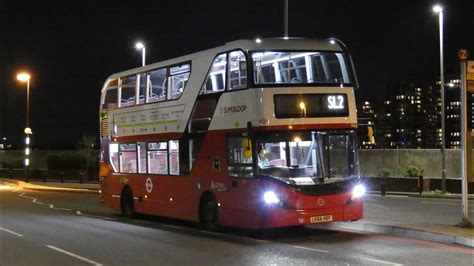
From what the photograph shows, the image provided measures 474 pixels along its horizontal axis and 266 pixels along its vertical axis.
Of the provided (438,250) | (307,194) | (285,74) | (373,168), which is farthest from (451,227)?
(373,168)

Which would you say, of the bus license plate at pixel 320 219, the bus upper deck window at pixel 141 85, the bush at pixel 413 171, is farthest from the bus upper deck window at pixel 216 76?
the bush at pixel 413 171

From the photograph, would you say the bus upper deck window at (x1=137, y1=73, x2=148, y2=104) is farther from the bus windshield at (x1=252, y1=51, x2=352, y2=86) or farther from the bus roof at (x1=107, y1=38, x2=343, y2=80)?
the bus windshield at (x1=252, y1=51, x2=352, y2=86)

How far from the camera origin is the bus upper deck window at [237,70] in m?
14.0

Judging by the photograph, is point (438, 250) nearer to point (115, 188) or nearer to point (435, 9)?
point (115, 188)

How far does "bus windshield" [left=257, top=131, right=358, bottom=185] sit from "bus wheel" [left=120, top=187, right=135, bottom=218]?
7247 millimetres

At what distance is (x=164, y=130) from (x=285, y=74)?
4786mm

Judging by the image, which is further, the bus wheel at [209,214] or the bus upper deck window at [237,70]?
the bus wheel at [209,214]

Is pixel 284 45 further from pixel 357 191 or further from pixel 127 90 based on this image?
pixel 127 90

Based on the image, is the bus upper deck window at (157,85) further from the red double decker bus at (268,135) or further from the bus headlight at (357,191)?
the bus headlight at (357,191)

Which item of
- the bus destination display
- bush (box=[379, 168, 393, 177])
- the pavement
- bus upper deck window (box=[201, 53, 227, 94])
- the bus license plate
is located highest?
bus upper deck window (box=[201, 53, 227, 94])

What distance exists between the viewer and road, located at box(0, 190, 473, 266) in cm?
1087

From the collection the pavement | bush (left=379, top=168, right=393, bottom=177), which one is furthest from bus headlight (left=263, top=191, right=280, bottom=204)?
bush (left=379, top=168, right=393, bottom=177)

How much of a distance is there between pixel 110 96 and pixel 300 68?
343 inches

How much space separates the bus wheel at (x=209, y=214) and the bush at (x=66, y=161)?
37209 millimetres
